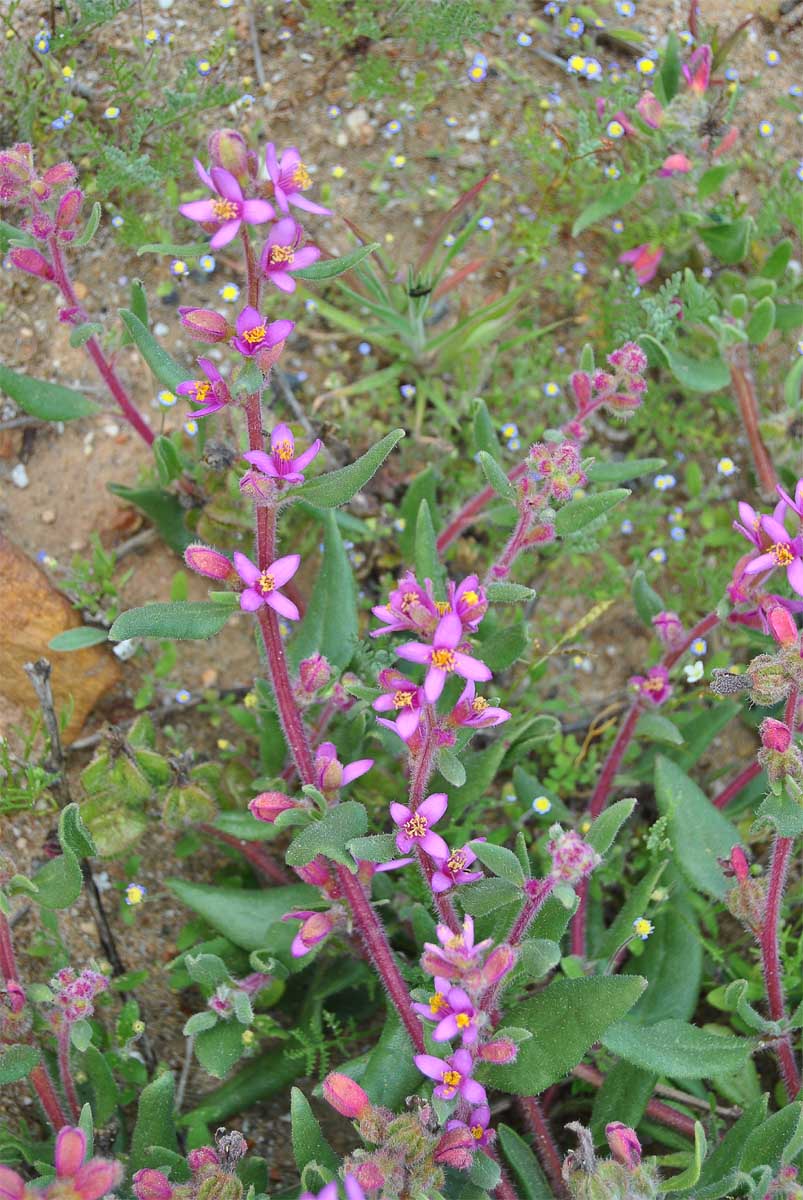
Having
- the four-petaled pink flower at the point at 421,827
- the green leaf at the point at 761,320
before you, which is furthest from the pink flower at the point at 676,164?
the four-petaled pink flower at the point at 421,827

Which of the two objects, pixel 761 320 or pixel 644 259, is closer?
pixel 761 320

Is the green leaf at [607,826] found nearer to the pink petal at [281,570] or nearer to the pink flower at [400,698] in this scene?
the pink flower at [400,698]

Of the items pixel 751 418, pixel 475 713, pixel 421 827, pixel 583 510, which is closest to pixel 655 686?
pixel 583 510

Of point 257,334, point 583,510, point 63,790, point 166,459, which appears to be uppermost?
point 257,334

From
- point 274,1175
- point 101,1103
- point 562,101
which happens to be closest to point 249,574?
point 101,1103

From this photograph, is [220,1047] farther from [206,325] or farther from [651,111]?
[651,111]

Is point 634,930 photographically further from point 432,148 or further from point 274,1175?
point 432,148
